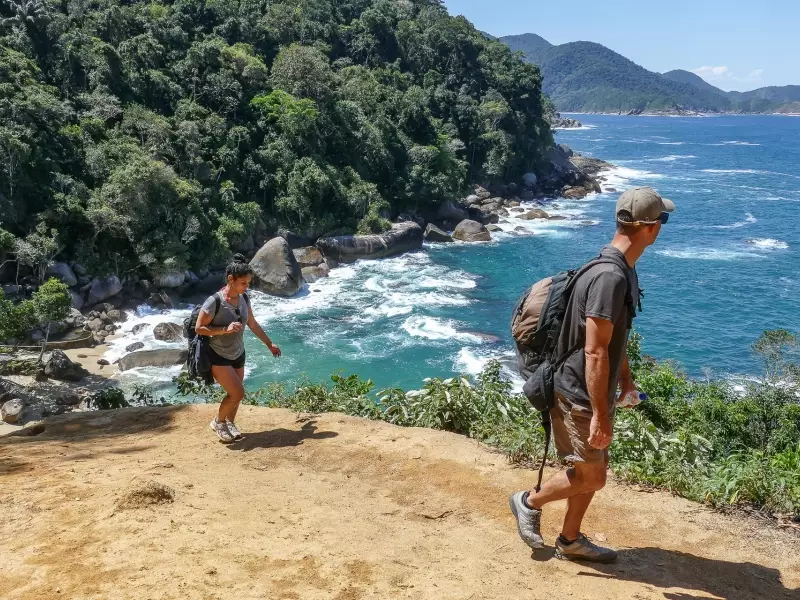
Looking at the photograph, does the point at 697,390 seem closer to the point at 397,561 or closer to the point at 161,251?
the point at 397,561

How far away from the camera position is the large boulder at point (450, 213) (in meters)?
40.5

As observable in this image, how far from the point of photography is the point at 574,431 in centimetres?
344

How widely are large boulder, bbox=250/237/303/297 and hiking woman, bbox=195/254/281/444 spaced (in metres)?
21.3

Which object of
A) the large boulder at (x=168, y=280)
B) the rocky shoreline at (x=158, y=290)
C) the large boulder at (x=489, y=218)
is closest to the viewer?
the rocky shoreline at (x=158, y=290)

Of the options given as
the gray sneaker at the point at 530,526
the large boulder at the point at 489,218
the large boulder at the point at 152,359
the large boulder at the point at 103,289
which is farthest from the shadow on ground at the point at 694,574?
the large boulder at the point at 489,218

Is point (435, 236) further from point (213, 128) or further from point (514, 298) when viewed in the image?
point (213, 128)

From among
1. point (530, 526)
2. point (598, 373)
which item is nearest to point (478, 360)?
point (530, 526)

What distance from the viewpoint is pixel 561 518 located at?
178 inches

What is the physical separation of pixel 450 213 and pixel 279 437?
35.2 metres

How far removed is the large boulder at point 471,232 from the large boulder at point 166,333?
19.9 meters

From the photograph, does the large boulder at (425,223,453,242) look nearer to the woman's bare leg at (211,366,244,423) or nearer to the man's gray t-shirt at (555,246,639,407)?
the woman's bare leg at (211,366,244,423)

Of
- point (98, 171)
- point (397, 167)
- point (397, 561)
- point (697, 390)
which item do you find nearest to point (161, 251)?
point (98, 171)

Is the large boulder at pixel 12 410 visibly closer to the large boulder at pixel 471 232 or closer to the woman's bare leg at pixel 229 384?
the woman's bare leg at pixel 229 384

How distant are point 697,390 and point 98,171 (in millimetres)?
24352
